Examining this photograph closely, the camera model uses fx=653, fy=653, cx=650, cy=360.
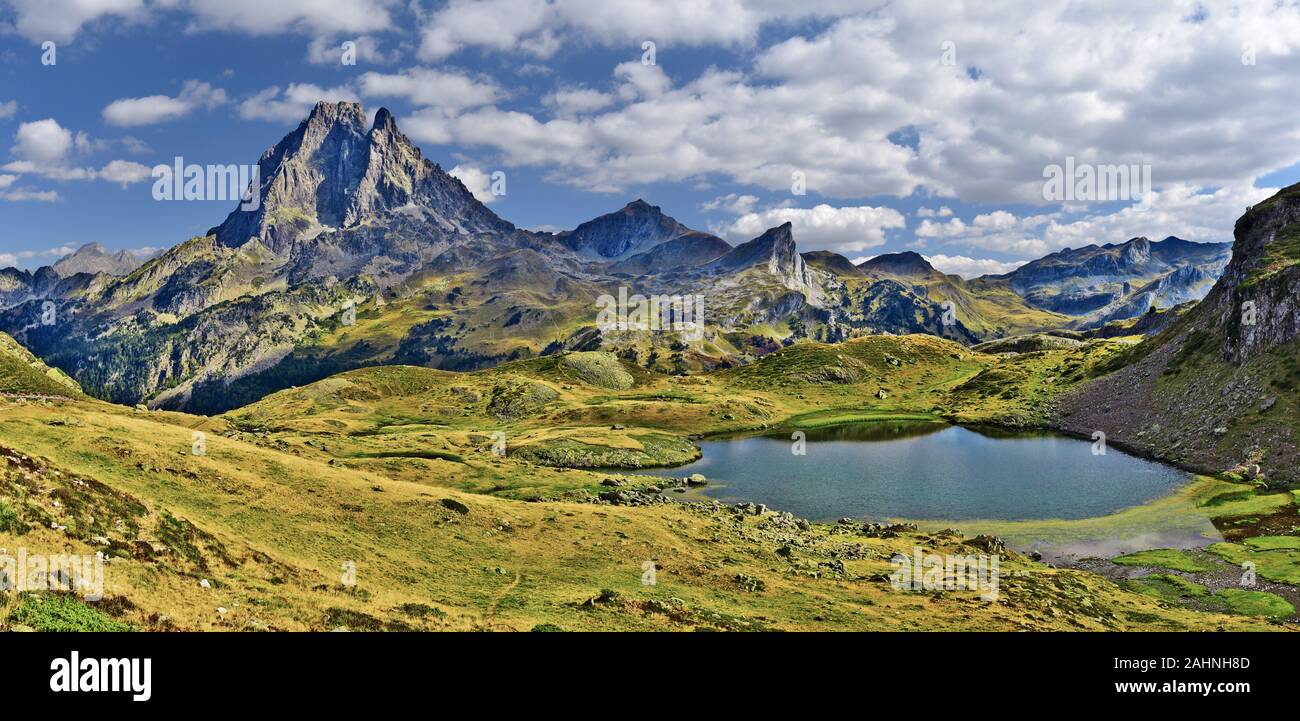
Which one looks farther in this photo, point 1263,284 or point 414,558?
point 1263,284

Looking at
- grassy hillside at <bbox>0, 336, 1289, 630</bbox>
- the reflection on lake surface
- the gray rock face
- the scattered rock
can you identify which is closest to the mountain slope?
the gray rock face

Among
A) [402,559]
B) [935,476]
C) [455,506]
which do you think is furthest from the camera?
[935,476]

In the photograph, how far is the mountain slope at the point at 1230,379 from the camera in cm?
11012

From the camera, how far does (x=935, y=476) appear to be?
118188 millimetres

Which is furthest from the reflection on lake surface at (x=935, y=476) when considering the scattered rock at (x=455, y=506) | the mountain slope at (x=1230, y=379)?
the scattered rock at (x=455, y=506)

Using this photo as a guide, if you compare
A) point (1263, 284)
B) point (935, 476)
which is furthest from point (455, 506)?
point (1263, 284)

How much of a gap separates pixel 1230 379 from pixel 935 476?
66.7 metres

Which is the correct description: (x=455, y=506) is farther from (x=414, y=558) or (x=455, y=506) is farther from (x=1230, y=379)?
(x=1230, y=379)

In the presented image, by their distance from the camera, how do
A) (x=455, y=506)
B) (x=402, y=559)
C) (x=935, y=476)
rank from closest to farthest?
(x=402, y=559)
(x=455, y=506)
(x=935, y=476)

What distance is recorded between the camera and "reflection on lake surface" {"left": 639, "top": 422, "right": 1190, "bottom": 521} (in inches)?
3812

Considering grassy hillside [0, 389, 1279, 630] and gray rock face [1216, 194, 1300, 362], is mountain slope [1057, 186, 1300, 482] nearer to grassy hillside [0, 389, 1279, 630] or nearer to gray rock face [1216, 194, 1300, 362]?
gray rock face [1216, 194, 1300, 362]
